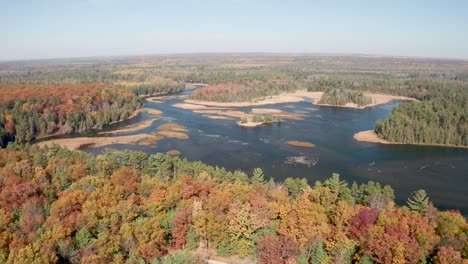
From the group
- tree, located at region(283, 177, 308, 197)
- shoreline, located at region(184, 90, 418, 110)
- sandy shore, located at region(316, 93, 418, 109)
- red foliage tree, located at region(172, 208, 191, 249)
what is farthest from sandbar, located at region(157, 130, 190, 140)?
sandy shore, located at region(316, 93, 418, 109)

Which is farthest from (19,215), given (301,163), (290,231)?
(301,163)

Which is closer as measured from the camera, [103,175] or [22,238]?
[22,238]

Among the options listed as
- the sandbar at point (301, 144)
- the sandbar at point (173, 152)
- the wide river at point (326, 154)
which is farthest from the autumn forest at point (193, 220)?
the sandbar at point (301, 144)

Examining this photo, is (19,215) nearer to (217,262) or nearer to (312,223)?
(217,262)

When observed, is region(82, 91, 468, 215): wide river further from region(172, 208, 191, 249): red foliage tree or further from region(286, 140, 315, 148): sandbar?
region(172, 208, 191, 249): red foliage tree

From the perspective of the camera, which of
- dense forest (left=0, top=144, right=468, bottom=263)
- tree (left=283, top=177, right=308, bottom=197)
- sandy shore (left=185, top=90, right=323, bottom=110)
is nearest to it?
dense forest (left=0, top=144, right=468, bottom=263)

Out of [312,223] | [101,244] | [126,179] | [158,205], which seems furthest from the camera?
[126,179]

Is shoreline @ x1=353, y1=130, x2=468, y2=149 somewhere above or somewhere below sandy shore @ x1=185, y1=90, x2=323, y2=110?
below

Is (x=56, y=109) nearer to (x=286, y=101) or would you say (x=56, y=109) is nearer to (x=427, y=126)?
(x=286, y=101)
